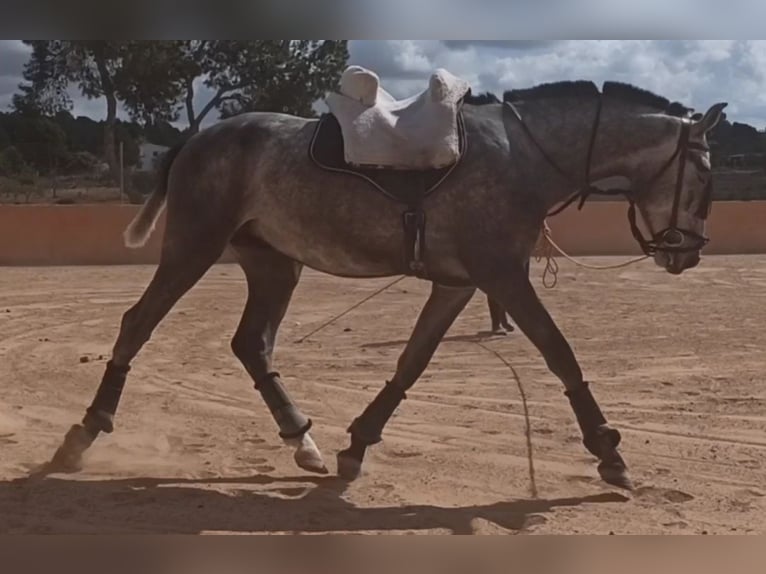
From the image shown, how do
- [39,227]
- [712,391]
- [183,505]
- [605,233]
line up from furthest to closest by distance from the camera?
[605,233]
[39,227]
[712,391]
[183,505]

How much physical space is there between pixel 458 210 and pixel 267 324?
1.40 m

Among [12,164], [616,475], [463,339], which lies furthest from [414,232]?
[12,164]

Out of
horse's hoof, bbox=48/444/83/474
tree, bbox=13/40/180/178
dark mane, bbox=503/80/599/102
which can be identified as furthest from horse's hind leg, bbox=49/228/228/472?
tree, bbox=13/40/180/178

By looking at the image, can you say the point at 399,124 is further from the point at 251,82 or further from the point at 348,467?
the point at 251,82

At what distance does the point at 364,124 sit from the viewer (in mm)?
4594

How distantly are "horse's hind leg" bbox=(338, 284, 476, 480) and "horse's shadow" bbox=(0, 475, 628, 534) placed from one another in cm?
17

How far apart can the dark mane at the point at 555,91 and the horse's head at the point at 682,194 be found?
46 centimetres

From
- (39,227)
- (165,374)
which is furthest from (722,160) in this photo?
(165,374)

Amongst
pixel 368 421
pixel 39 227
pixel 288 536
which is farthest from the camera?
pixel 39 227

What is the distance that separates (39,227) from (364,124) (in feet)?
46.5

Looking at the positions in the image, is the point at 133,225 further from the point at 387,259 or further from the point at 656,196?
the point at 656,196

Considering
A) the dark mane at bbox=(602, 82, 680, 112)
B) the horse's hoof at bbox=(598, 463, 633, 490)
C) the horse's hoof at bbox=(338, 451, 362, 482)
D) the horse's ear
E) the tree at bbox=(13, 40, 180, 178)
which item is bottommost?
the horse's hoof at bbox=(338, 451, 362, 482)

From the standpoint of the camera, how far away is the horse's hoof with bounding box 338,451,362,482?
194 inches

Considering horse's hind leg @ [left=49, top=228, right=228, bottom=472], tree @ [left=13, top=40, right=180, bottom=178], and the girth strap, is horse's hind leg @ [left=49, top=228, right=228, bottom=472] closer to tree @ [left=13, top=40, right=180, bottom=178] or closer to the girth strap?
the girth strap
